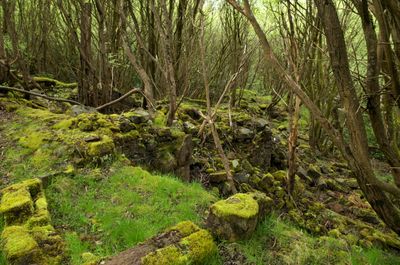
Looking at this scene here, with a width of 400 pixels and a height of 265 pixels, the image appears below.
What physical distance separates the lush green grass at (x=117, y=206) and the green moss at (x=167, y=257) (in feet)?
2.83

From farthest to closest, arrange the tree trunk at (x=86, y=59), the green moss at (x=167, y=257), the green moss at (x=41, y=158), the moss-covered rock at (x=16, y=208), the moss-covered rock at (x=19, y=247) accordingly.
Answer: the tree trunk at (x=86, y=59), the green moss at (x=41, y=158), the moss-covered rock at (x=16, y=208), the moss-covered rock at (x=19, y=247), the green moss at (x=167, y=257)

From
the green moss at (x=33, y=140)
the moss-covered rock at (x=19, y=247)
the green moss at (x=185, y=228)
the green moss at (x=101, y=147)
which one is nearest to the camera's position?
the moss-covered rock at (x=19, y=247)

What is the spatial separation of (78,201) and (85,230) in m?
0.63

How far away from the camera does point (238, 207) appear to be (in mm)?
3641

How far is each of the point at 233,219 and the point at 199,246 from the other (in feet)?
1.75

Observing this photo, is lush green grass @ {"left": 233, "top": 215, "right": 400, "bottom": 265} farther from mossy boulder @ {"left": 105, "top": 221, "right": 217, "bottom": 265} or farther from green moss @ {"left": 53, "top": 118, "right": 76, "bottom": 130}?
green moss @ {"left": 53, "top": 118, "right": 76, "bottom": 130}

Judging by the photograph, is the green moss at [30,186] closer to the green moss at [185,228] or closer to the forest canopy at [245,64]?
the green moss at [185,228]

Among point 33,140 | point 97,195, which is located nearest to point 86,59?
point 33,140

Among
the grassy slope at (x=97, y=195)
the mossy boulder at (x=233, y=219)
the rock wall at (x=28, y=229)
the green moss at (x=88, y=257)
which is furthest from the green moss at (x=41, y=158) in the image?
the mossy boulder at (x=233, y=219)

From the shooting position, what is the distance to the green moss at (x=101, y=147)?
5385 mm

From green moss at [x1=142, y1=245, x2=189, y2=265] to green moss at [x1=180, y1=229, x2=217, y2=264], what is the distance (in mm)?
94

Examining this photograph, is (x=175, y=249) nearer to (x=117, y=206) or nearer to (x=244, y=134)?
(x=117, y=206)

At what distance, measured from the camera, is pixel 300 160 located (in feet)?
33.3

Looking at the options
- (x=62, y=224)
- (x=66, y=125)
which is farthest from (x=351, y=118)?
(x=66, y=125)
